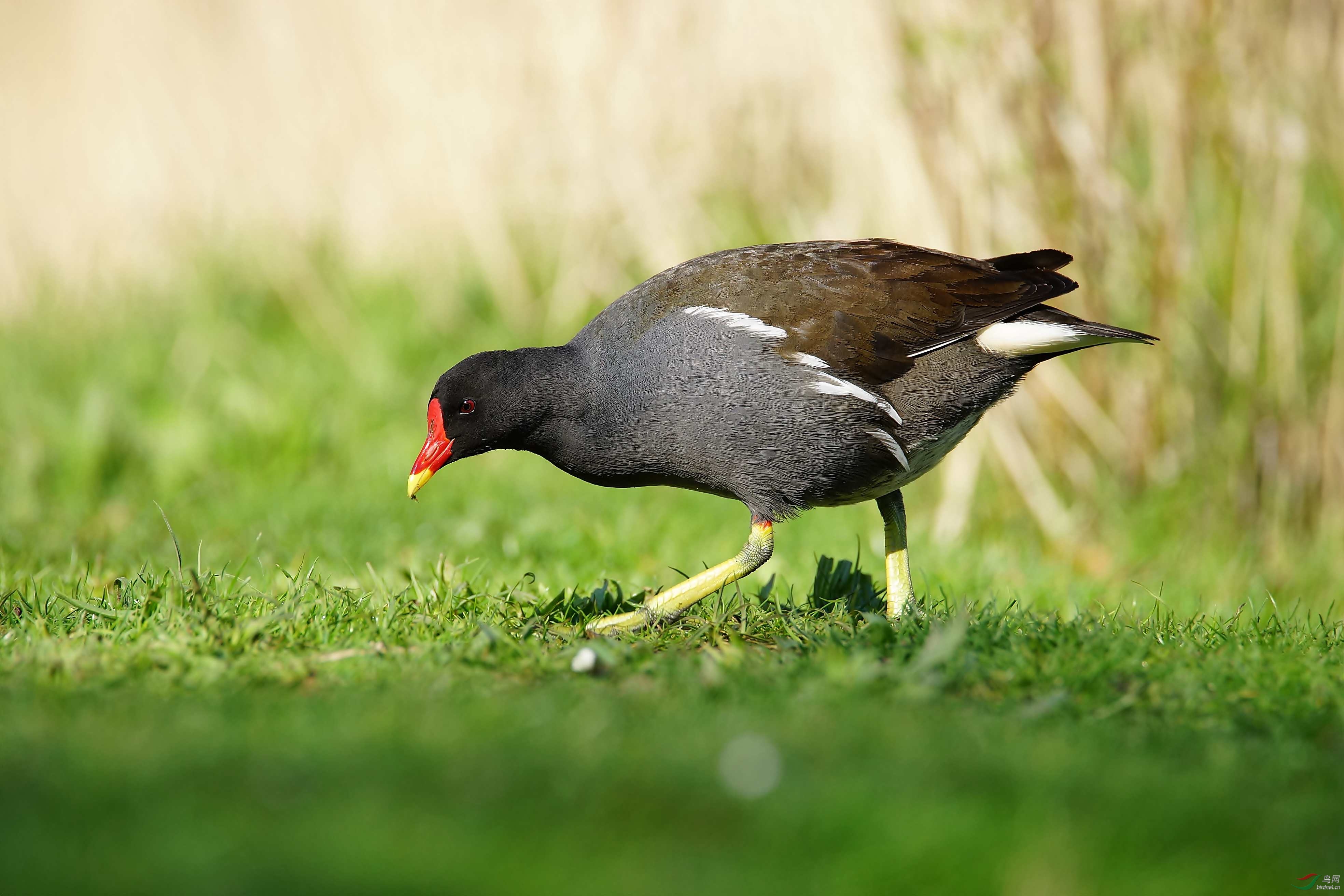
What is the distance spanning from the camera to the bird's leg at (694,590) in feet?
11.3

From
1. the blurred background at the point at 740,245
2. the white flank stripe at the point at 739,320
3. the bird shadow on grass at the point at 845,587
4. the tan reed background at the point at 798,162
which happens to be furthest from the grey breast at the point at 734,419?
the tan reed background at the point at 798,162

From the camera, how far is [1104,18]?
5.70m

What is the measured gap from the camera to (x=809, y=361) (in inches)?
146

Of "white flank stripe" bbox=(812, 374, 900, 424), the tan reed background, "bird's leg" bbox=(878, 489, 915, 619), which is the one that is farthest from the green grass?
the tan reed background

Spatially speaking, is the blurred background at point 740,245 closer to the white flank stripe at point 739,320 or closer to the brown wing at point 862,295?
the brown wing at point 862,295

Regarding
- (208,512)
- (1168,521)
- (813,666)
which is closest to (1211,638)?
(813,666)

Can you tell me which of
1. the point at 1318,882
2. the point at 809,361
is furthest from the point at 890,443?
the point at 1318,882

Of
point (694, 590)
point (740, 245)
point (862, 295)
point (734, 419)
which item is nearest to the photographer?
point (694, 590)

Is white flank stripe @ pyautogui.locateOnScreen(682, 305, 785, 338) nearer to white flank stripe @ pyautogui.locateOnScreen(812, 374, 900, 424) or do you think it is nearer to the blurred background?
white flank stripe @ pyautogui.locateOnScreen(812, 374, 900, 424)

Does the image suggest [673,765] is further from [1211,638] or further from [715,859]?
[1211,638]

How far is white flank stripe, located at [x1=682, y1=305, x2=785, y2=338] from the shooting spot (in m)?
3.73

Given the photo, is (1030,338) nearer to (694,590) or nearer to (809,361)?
(809,361)

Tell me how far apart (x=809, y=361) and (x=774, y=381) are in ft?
0.42

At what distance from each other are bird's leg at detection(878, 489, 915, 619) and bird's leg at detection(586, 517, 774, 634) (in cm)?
47
